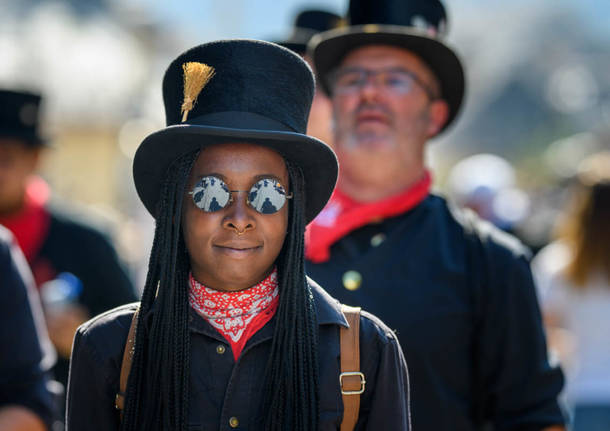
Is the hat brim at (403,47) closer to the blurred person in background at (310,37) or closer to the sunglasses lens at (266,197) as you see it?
the blurred person in background at (310,37)

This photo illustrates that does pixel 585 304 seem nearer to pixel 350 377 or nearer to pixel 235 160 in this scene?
pixel 350 377

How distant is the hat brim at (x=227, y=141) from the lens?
2.00m

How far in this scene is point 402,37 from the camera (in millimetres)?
3137

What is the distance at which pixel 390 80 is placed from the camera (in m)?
3.19

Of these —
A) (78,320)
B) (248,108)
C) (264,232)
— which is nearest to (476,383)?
(264,232)

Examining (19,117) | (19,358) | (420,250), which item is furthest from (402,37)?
(19,117)

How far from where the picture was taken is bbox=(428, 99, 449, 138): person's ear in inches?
132

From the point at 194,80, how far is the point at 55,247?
2423mm

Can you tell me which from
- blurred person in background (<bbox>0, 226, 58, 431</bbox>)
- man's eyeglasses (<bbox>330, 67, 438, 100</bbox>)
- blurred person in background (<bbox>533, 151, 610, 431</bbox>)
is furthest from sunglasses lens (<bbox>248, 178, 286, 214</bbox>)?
blurred person in background (<bbox>533, 151, 610, 431</bbox>)

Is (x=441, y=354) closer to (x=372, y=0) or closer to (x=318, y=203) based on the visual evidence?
(x=318, y=203)

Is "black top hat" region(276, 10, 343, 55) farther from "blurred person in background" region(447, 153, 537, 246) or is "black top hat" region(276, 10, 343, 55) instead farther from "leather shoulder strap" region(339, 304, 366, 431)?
"blurred person in background" region(447, 153, 537, 246)

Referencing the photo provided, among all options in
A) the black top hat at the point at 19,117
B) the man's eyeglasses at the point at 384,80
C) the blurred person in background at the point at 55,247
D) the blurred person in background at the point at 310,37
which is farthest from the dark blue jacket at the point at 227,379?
the black top hat at the point at 19,117

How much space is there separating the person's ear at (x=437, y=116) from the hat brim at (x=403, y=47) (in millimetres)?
40

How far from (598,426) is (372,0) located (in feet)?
8.07
